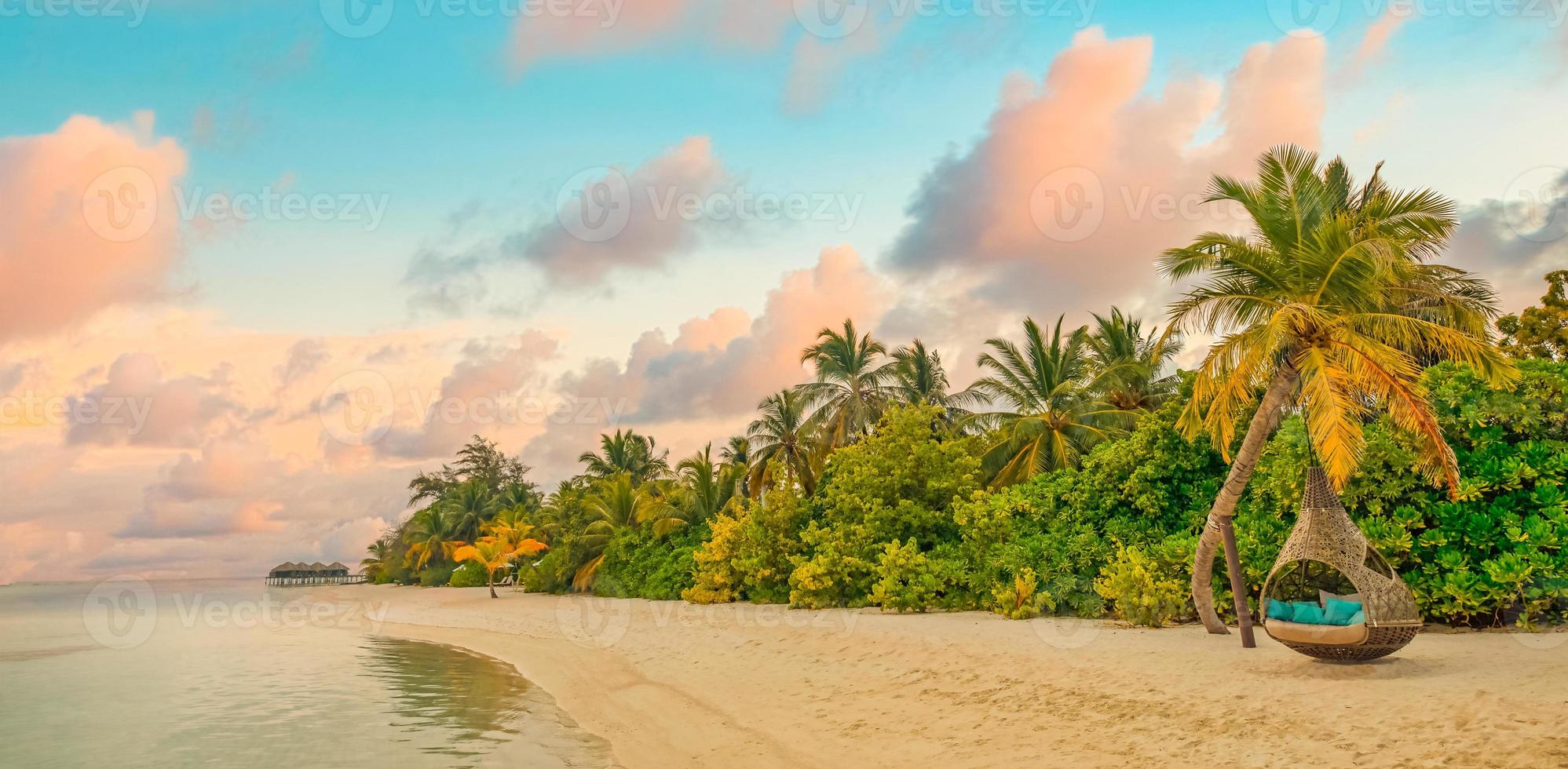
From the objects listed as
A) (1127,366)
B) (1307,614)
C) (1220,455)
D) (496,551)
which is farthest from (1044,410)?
(496,551)

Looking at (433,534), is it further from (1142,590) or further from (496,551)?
(1142,590)

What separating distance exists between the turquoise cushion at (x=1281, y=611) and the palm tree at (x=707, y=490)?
86.3ft

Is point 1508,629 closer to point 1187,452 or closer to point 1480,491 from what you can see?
point 1480,491

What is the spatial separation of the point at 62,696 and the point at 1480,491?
28974 millimetres

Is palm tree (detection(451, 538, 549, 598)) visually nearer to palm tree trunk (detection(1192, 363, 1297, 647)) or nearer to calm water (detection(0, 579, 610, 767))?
calm water (detection(0, 579, 610, 767))

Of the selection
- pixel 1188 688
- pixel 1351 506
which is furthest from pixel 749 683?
pixel 1351 506

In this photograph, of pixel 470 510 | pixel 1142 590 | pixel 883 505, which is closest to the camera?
pixel 1142 590

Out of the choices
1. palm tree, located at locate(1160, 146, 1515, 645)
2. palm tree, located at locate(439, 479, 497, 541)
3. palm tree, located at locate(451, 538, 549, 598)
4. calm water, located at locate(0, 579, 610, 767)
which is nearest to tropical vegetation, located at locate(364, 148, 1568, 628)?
palm tree, located at locate(1160, 146, 1515, 645)

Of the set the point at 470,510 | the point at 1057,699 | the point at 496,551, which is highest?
the point at 470,510

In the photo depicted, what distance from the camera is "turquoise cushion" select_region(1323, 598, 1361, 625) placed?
33.9ft

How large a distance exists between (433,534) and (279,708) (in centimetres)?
5571

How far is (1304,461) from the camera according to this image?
14.5 meters

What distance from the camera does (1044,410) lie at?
29.7m

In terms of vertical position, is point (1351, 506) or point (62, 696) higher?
point (1351, 506)
